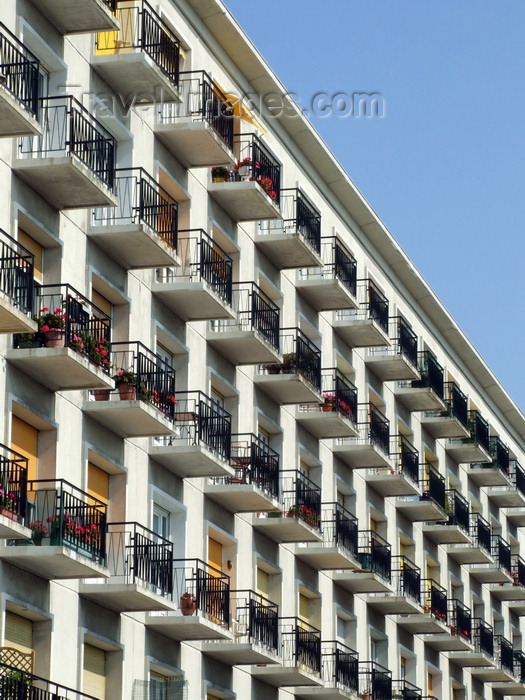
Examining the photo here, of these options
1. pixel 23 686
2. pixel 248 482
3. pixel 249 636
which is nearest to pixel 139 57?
pixel 248 482

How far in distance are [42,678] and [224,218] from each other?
50.3ft

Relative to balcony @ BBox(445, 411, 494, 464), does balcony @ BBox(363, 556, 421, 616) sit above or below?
below

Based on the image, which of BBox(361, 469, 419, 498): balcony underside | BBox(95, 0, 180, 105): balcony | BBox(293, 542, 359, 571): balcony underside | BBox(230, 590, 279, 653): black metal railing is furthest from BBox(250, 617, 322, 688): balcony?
BBox(95, 0, 180, 105): balcony

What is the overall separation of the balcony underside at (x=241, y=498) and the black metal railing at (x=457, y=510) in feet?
54.1

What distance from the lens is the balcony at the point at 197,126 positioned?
114ft

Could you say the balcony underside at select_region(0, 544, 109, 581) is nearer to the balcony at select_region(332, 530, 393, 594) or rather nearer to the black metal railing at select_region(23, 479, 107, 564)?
the black metal railing at select_region(23, 479, 107, 564)

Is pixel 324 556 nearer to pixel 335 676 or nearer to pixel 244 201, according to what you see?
pixel 335 676

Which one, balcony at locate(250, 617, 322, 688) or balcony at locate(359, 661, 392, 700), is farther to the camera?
balcony at locate(359, 661, 392, 700)

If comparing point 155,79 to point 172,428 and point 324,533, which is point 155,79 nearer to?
point 172,428

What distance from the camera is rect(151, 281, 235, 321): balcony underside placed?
33688 mm

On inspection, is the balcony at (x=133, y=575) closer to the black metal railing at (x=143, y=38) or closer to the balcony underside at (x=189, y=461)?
the balcony underside at (x=189, y=461)

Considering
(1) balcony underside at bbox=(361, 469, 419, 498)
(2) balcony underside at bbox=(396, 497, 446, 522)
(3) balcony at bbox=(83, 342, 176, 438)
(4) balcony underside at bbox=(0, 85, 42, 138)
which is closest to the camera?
(4) balcony underside at bbox=(0, 85, 42, 138)

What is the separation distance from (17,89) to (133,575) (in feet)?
29.7

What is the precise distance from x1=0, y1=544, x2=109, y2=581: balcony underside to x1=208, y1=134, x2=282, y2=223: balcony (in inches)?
485
